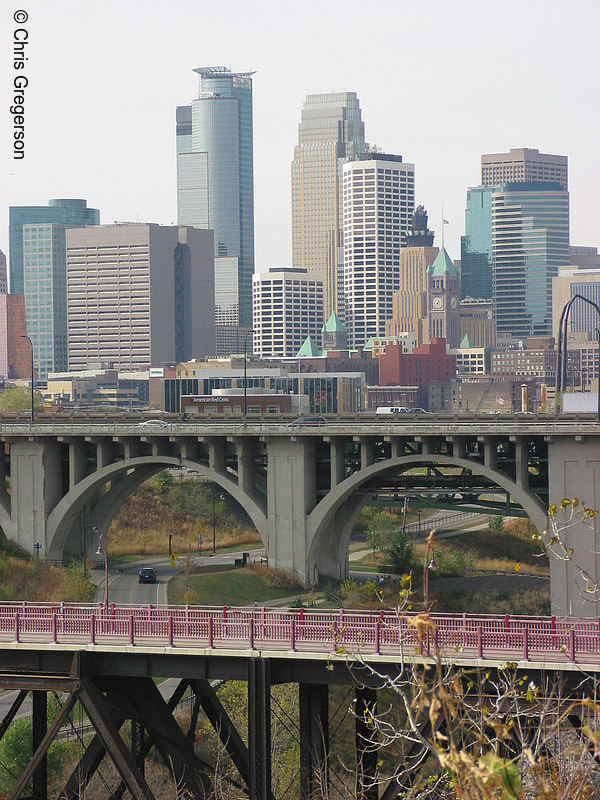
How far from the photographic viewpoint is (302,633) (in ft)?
125

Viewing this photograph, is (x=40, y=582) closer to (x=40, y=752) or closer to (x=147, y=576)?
(x=147, y=576)

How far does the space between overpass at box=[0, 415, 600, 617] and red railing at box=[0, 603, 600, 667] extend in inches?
1355

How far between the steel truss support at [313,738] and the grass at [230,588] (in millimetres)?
41176

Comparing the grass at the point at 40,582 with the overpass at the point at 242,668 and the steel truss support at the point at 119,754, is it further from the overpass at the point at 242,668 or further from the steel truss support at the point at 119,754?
the steel truss support at the point at 119,754

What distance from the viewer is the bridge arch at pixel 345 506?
248ft

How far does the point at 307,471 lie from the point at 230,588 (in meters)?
8.59

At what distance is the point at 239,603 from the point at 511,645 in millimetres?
45727

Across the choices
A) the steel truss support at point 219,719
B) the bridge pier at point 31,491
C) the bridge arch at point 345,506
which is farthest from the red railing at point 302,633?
the bridge pier at point 31,491

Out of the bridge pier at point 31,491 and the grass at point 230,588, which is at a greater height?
the bridge pier at point 31,491

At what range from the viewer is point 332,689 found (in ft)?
201

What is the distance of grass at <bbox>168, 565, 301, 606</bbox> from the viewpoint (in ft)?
266

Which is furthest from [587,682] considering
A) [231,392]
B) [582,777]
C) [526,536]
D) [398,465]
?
[231,392]

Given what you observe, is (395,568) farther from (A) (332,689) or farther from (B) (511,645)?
(B) (511,645)

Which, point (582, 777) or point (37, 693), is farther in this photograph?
point (37, 693)
